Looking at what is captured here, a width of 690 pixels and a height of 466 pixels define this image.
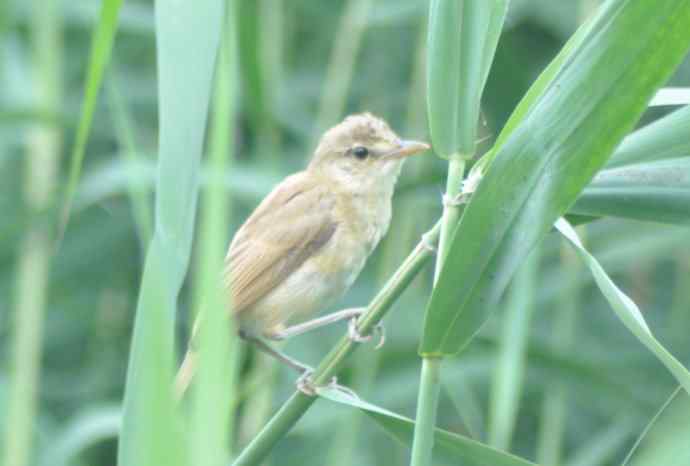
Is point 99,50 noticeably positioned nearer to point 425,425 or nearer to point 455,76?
point 455,76

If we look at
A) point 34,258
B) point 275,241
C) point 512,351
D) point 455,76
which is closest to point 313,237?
point 275,241

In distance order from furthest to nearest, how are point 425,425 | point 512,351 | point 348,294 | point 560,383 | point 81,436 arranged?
point 348,294 → point 560,383 → point 81,436 → point 512,351 → point 425,425

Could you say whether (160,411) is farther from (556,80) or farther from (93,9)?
(93,9)

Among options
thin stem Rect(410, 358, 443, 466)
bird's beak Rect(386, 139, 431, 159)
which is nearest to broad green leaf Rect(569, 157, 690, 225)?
thin stem Rect(410, 358, 443, 466)

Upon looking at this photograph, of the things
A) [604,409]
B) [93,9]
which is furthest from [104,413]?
[604,409]

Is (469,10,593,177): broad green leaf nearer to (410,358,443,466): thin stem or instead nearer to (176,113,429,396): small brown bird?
(410,358,443,466): thin stem

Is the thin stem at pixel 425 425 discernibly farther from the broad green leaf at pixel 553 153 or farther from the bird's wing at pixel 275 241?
the bird's wing at pixel 275 241

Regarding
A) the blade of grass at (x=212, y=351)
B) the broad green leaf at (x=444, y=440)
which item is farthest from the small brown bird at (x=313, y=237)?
the blade of grass at (x=212, y=351)
